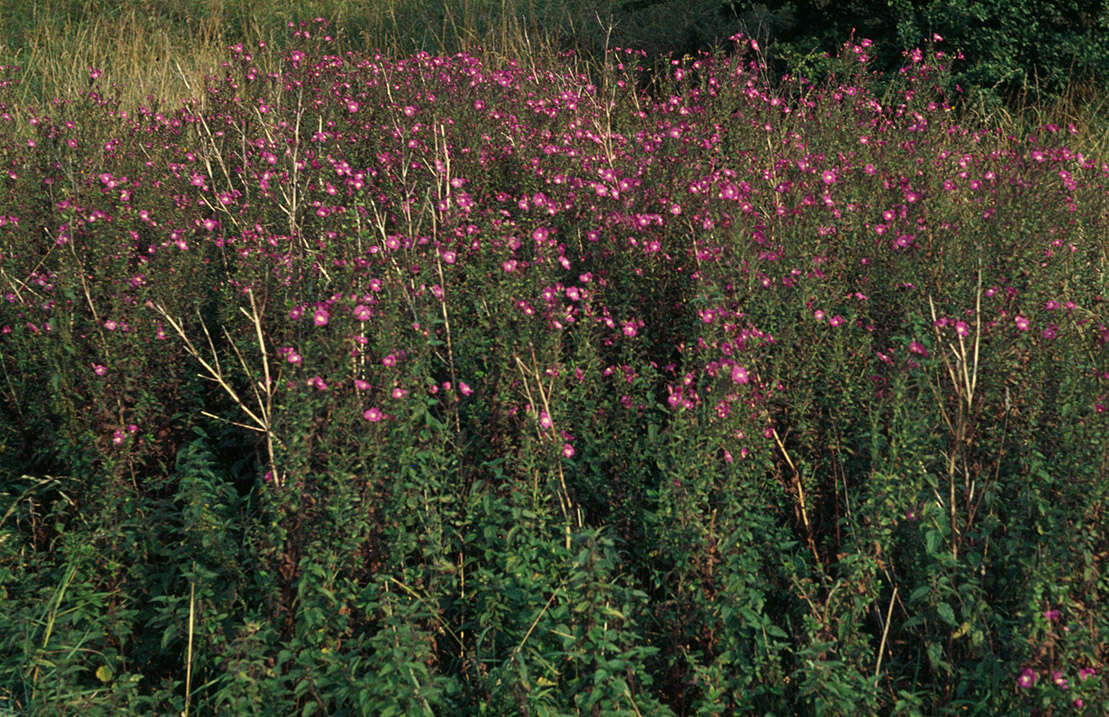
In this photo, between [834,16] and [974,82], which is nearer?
[974,82]

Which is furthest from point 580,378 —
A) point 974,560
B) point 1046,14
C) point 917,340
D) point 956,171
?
point 1046,14

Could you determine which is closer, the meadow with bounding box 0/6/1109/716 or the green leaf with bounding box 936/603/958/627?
the green leaf with bounding box 936/603/958/627

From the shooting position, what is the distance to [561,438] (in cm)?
296

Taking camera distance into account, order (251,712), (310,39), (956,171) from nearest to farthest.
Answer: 1. (251,712)
2. (956,171)
3. (310,39)

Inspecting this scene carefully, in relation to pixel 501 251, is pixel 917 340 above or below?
below

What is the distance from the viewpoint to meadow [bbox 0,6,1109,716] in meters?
2.61

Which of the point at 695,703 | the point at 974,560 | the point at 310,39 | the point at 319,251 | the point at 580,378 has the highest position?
the point at 310,39

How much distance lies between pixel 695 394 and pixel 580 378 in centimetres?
53

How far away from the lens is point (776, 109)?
516 cm

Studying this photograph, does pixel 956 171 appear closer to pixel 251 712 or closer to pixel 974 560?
pixel 974 560

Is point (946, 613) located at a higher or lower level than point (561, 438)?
lower

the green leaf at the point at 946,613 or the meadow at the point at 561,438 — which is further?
the meadow at the point at 561,438

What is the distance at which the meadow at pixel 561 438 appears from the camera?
261cm

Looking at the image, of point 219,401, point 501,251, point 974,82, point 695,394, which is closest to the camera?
point 695,394
